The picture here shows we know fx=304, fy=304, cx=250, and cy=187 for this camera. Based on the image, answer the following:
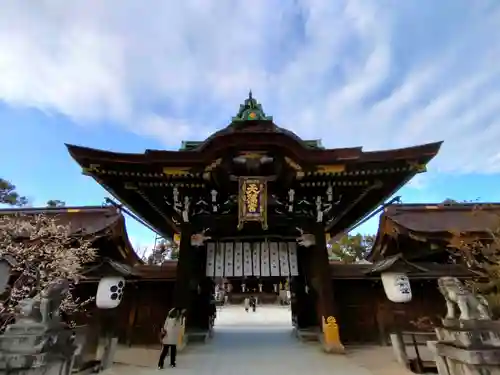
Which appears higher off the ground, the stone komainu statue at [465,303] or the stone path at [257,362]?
the stone komainu statue at [465,303]

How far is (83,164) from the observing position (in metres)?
8.38

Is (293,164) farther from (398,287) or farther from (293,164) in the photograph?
(398,287)

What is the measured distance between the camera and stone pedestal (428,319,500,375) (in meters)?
4.16

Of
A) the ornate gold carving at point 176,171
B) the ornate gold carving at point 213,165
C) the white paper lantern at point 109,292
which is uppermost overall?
the ornate gold carving at point 213,165

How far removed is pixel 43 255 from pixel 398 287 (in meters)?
9.62

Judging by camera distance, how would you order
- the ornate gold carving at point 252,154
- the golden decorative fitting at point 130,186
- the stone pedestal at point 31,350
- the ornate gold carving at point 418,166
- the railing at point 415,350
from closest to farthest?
the stone pedestal at point 31,350 < the railing at point 415,350 < the ornate gold carving at point 418,166 < the ornate gold carving at point 252,154 < the golden decorative fitting at point 130,186

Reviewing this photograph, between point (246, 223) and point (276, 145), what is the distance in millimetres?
2607

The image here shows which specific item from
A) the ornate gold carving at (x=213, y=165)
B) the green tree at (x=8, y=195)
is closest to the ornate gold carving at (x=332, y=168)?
the ornate gold carving at (x=213, y=165)

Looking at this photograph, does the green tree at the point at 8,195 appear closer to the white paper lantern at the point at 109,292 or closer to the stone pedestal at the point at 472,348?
the white paper lantern at the point at 109,292

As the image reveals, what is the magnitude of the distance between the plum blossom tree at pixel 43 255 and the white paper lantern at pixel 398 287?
27.2ft

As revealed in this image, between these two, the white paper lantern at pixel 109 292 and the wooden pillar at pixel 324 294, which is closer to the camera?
the white paper lantern at pixel 109 292

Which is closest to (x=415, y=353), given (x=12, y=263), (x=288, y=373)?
(x=288, y=373)

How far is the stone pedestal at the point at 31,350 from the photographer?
13.1 feet

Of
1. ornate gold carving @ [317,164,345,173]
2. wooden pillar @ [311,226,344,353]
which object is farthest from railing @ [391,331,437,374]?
ornate gold carving @ [317,164,345,173]
